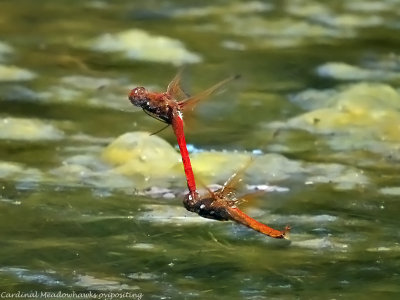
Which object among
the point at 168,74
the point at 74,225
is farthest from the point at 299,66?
the point at 74,225

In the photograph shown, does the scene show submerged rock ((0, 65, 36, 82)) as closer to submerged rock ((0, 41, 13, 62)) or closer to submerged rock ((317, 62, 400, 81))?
submerged rock ((0, 41, 13, 62))

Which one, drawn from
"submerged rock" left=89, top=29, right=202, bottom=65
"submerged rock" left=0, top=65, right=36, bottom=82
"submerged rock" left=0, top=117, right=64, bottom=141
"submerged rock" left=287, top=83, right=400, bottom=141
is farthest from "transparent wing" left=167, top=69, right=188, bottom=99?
"submerged rock" left=89, top=29, right=202, bottom=65

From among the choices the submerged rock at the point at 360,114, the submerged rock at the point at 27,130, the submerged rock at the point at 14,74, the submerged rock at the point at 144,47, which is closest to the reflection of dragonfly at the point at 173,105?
the submerged rock at the point at 27,130

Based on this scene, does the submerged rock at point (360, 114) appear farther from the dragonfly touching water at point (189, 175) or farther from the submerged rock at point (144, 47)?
the dragonfly touching water at point (189, 175)

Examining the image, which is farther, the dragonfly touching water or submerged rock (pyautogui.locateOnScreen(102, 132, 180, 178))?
submerged rock (pyautogui.locateOnScreen(102, 132, 180, 178))

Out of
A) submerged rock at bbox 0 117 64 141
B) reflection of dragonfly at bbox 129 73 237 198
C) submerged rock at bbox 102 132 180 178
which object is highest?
submerged rock at bbox 0 117 64 141

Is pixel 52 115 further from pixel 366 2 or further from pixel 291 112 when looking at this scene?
pixel 366 2
